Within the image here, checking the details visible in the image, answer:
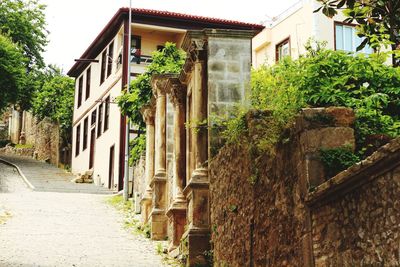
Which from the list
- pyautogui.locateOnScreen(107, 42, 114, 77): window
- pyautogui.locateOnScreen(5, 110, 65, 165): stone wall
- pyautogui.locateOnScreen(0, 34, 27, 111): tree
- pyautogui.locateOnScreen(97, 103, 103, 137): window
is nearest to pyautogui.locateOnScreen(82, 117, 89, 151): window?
pyautogui.locateOnScreen(97, 103, 103, 137): window

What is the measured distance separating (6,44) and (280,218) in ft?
114

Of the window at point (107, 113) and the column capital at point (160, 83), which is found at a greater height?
the window at point (107, 113)

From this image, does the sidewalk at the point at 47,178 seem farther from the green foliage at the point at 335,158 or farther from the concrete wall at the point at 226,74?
the green foliage at the point at 335,158

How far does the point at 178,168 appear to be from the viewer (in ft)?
50.4

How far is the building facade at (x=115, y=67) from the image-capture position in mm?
32656

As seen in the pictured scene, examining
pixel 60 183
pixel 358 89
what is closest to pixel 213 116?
pixel 358 89

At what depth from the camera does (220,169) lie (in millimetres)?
12117

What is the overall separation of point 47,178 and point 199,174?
77.6ft

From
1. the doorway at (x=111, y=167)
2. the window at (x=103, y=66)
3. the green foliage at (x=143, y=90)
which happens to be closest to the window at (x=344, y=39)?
the green foliage at (x=143, y=90)

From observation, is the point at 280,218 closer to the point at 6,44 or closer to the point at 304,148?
the point at 304,148

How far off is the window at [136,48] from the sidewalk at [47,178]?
6690 millimetres

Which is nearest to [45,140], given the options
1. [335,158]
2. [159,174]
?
[159,174]

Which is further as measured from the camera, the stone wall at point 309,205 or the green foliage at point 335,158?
the green foliage at point 335,158

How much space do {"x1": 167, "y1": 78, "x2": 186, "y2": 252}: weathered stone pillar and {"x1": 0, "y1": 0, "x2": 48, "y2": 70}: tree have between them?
30.7 m
